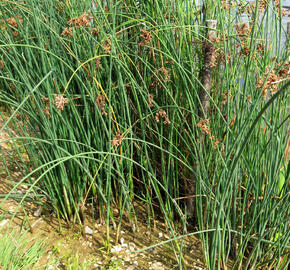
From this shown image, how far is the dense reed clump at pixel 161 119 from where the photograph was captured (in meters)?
1.61

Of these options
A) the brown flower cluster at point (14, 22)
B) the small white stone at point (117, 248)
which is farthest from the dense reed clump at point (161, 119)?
the small white stone at point (117, 248)

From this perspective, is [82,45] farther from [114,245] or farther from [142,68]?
[114,245]

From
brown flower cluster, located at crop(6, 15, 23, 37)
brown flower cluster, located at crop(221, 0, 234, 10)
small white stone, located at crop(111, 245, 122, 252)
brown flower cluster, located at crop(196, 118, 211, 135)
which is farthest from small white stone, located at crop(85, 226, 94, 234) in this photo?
brown flower cluster, located at crop(221, 0, 234, 10)

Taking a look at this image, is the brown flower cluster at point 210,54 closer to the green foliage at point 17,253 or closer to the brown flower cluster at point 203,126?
the brown flower cluster at point 203,126

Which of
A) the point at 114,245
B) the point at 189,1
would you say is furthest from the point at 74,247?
the point at 189,1

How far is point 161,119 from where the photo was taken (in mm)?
1893

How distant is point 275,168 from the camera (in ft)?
5.34

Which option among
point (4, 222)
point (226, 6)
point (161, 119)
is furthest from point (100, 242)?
point (226, 6)

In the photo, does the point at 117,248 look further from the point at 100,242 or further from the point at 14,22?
the point at 14,22

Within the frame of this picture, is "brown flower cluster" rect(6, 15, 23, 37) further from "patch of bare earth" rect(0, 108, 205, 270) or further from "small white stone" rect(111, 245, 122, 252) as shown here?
"small white stone" rect(111, 245, 122, 252)

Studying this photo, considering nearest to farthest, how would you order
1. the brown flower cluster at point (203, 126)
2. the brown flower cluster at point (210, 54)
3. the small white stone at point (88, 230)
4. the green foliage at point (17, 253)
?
the brown flower cluster at point (203, 126) → the green foliage at point (17, 253) → the brown flower cluster at point (210, 54) → the small white stone at point (88, 230)

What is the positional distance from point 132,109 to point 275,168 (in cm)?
94

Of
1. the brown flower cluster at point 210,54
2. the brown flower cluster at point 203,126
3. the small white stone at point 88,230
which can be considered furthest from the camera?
the small white stone at point 88,230

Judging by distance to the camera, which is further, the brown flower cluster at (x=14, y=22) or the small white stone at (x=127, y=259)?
the small white stone at (x=127, y=259)
